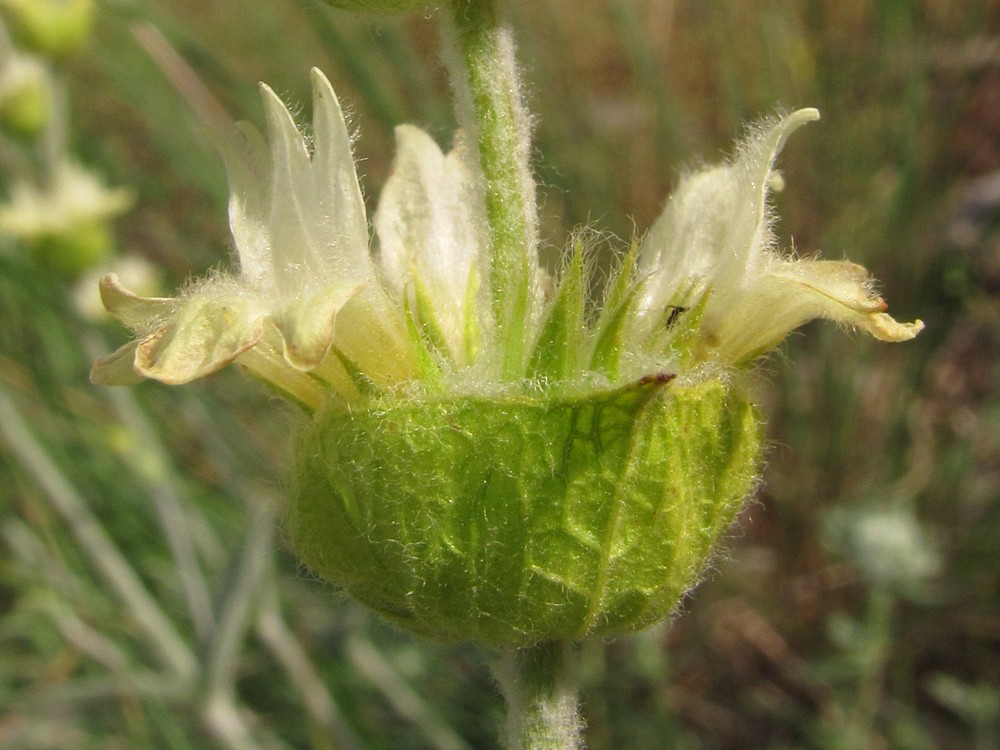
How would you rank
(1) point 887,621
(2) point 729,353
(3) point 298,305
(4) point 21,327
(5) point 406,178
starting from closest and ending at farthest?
(3) point 298,305, (2) point 729,353, (5) point 406,178, (1) point 887,621, (4) point 21,327

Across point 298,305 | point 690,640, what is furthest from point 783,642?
point 298,305

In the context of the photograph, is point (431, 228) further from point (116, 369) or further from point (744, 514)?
point (744, 514)

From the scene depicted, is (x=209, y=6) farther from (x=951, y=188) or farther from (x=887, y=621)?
(x=887, y=621)

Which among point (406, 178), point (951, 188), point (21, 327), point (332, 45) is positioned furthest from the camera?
point (21, 327)

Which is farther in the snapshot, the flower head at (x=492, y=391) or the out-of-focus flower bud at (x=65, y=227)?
the out-of-focus flower bud at (x=65, y=227)

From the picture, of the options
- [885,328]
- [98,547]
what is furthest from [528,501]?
[98,547]

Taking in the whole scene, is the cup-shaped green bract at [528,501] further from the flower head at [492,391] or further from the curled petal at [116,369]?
the curled petal at [116,369]

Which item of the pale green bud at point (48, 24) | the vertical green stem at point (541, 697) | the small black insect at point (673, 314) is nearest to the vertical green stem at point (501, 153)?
the small black insect at point (673, 314)
